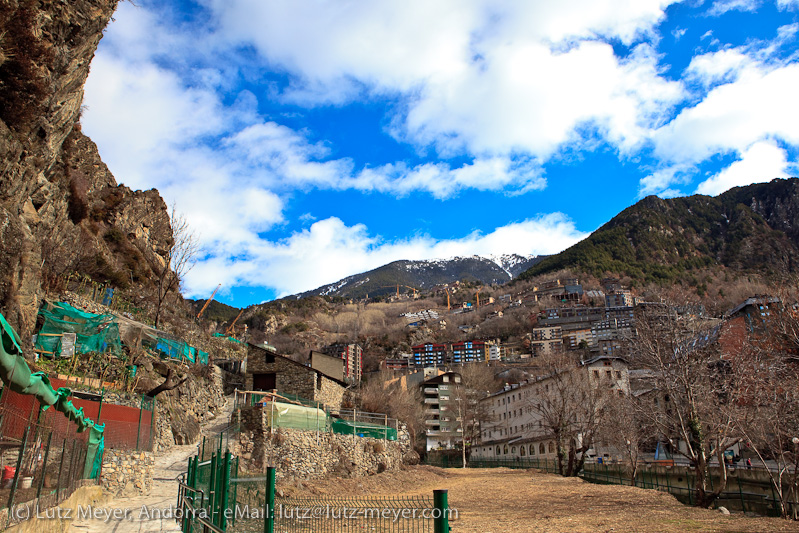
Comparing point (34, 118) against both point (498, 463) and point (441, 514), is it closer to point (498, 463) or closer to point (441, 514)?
point (441, 514)

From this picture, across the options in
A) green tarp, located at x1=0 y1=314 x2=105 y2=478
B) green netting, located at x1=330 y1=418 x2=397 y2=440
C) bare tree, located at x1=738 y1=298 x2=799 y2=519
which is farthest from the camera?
green netting, located at x1=330 y1=418 x2=397 y2=440

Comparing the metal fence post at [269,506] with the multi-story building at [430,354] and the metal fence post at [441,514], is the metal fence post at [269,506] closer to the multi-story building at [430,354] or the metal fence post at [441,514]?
the metal fence post at [441,514]

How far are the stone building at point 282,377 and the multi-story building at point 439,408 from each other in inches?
1662

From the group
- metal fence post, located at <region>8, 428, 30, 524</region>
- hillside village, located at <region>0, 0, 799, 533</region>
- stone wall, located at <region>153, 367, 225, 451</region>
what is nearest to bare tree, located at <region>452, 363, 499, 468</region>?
hillside village, located at <region>0, 0, 799, 533</region>

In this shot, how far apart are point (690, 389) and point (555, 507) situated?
754cm

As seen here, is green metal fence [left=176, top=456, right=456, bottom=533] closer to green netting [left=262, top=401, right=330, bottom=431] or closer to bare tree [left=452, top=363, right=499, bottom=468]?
green netting [left=262, top=401, right=330, bottom=431]

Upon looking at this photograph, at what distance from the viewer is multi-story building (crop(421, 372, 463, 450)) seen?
80.3 metres

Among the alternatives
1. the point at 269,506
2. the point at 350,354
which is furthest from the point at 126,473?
the point at 350,354

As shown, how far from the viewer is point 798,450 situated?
1852 cm

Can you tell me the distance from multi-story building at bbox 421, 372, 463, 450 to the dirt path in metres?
59.6

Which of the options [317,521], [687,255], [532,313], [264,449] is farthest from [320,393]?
[687,255]

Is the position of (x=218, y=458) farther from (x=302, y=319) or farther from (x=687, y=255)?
(x=687, y=255)

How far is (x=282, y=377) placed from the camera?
3944 centimetres

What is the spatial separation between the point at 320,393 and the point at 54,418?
30.5 metres
